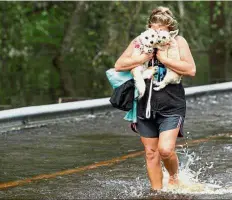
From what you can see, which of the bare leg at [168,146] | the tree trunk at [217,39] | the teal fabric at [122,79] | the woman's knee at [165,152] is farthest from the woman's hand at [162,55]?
the tree trunk at [217,39]

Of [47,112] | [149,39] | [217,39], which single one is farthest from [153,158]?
[217,39]

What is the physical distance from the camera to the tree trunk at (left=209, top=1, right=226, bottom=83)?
106 feet

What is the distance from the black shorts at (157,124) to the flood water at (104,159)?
0.54m

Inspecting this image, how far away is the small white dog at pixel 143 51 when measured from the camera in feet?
25.5

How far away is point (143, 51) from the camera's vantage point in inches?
309

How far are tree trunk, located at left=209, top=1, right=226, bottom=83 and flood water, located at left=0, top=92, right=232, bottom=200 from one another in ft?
55.2

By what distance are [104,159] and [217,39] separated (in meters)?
30.0

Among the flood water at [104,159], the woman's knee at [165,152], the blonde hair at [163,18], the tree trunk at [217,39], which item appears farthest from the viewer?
the tree trunk at [217,39]

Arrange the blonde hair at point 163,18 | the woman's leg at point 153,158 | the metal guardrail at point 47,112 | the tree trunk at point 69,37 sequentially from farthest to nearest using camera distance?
the tree trunk at point 69,37 < the metal guardrail at point 47,112 < the woman's leg at point 153,158 < the blonde hair at point 163,18

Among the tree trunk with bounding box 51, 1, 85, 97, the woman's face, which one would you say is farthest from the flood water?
the tree trunk with bounding box 51, 1, 85, 97

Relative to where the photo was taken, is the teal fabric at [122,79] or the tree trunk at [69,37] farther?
the tree trunk at [69,37]

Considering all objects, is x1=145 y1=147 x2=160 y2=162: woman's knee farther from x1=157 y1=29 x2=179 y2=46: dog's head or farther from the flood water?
x1=157 y1=29 x2=179 y2=46: dog's head

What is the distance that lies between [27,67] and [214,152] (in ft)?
75.7

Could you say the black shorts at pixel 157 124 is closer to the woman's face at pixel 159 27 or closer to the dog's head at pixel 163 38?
the dog's head at pixel 163 38
